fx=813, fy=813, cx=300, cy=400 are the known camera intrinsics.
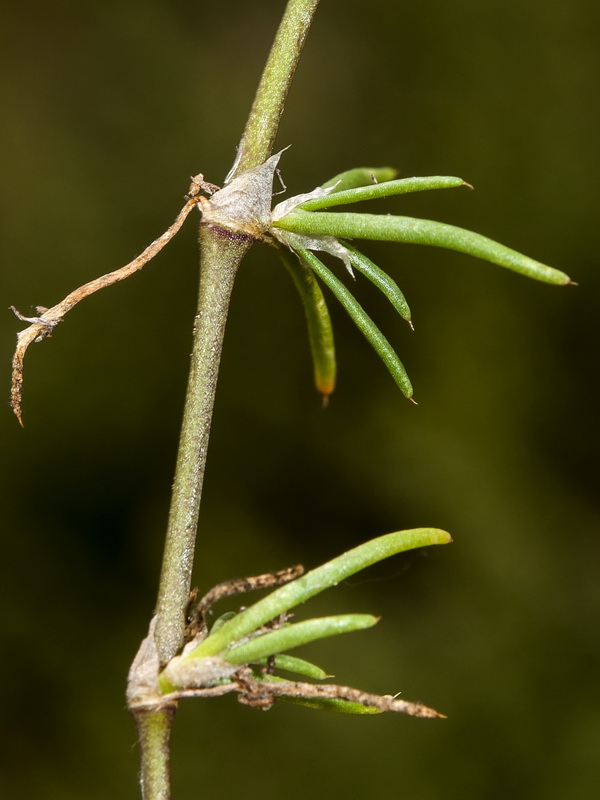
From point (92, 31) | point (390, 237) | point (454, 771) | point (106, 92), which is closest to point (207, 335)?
point (390, 237)

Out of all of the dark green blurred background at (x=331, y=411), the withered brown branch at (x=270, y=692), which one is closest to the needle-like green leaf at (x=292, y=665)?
the withered brown branch at (x=270, y=692)

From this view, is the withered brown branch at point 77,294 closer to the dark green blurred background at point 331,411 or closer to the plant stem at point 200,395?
the plant stem at point 200,395

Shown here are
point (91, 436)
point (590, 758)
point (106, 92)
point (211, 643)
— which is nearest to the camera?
point (211, 643)

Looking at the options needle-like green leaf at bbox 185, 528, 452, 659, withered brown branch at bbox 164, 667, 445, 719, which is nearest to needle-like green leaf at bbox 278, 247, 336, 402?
needle-like green leaf at bbox 185, 528, 452, 659

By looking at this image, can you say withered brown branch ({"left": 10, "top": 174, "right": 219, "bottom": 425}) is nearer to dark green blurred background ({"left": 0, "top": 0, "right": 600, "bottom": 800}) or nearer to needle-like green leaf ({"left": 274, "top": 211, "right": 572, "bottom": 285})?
needle-like green leaf ({"left": 274, "top": 211, "right": 572, "bottom": 285})

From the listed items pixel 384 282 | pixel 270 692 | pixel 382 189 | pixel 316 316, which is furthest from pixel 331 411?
pixel 270 692

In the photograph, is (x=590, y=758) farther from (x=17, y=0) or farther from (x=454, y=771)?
(x=17, y=0)

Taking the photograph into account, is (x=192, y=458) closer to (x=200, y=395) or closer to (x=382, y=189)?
(x=200, y=395)
